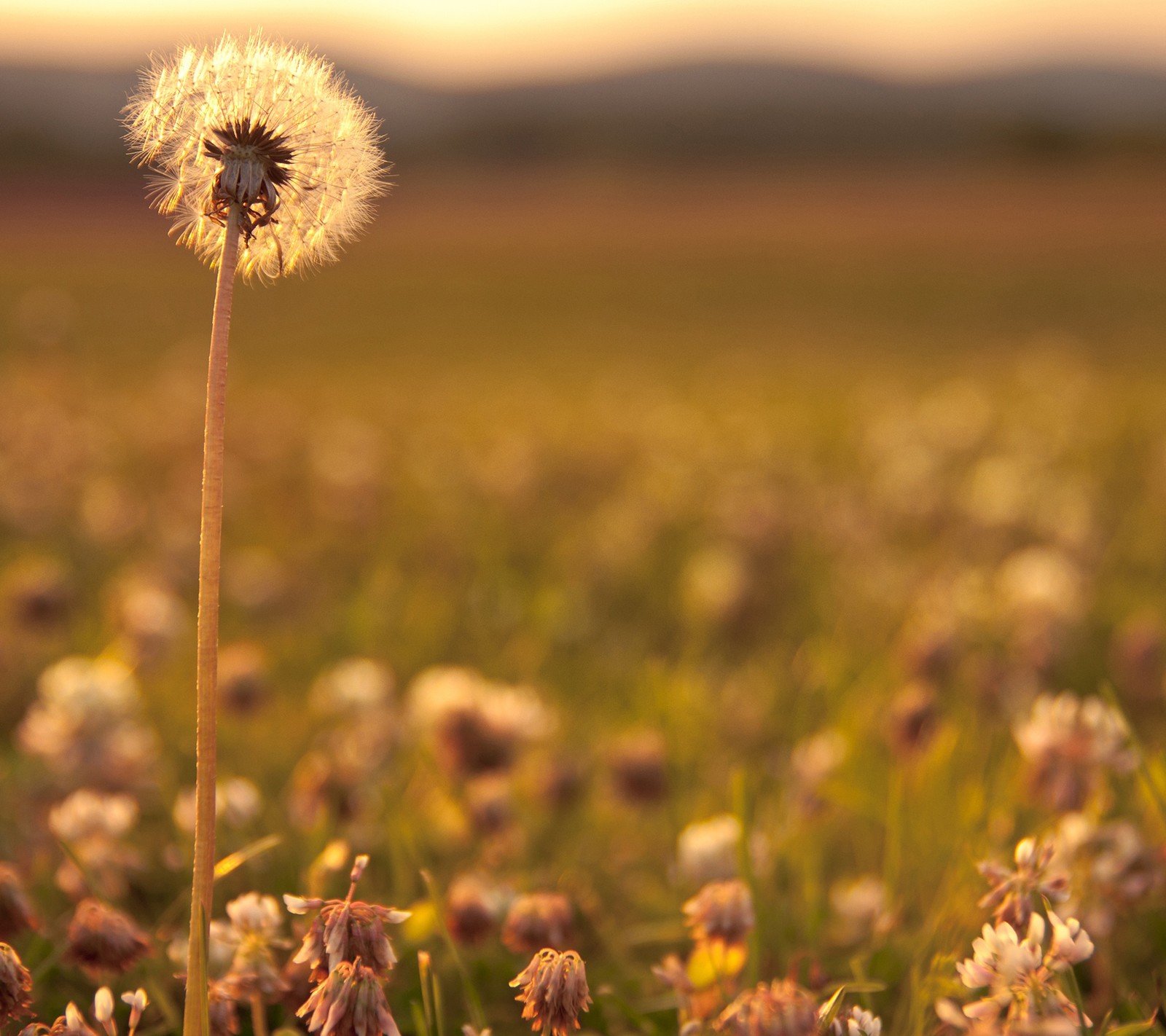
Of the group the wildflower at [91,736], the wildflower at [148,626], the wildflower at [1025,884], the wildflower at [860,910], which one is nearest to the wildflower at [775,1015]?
the wildflower at [1025,884]

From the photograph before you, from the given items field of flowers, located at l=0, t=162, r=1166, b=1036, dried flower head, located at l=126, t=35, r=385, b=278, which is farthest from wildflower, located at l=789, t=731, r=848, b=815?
dried flower head, located at l=126, t=35, r=385, b=278

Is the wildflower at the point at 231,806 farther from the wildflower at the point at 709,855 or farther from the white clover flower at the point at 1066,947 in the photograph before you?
the white clover flower at the point at 1066,947

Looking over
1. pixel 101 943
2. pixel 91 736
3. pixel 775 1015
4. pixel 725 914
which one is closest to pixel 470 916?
pixel 725 914

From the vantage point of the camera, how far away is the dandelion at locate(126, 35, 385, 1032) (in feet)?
2.90

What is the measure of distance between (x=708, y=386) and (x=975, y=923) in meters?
8.28

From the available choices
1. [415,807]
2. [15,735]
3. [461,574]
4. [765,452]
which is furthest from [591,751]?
[765,452]

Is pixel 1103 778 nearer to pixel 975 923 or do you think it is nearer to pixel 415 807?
pixel 975 923

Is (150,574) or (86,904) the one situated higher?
(150,574)

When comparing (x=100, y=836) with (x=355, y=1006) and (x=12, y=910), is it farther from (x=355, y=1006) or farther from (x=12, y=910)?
(x=355, y=1006)

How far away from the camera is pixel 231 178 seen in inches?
34.8

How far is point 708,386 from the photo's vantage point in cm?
962

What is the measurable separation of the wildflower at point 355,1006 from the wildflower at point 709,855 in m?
0.83

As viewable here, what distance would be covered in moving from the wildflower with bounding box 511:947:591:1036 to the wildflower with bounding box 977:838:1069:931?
1.36ft

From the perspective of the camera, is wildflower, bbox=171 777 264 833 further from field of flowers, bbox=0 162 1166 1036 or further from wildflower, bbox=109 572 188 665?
wildflower, bbox=109 572 188 665
